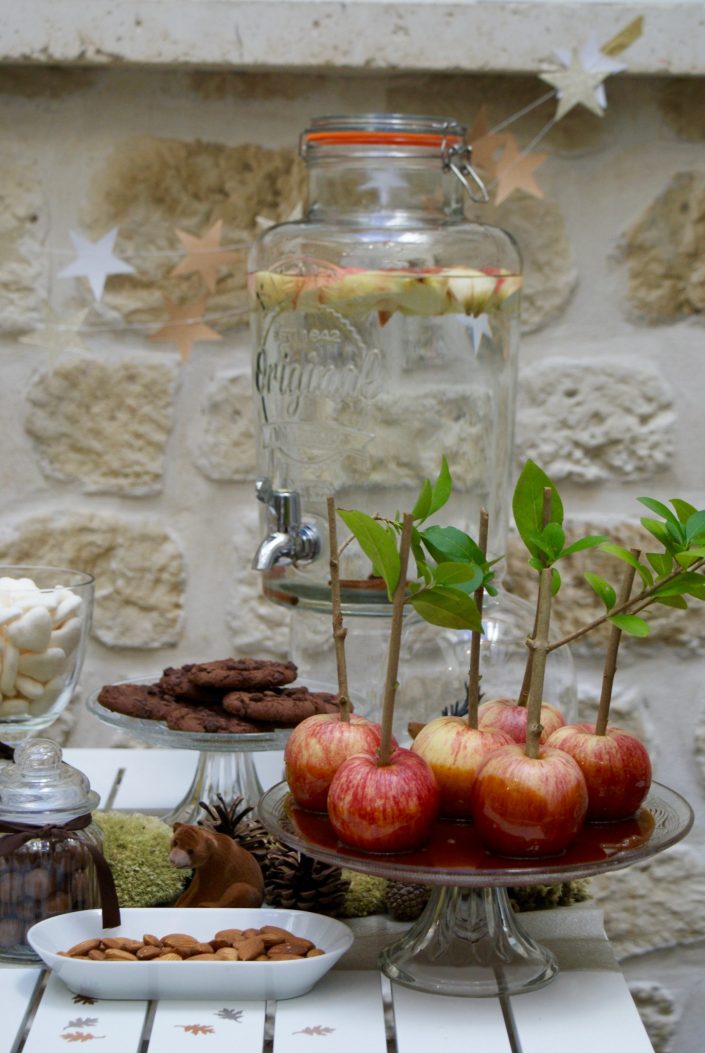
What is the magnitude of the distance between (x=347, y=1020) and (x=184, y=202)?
2.96ft

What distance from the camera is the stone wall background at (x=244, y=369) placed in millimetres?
1384

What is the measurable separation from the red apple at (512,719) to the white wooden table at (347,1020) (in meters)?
0.13

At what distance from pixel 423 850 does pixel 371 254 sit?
489 millimetres

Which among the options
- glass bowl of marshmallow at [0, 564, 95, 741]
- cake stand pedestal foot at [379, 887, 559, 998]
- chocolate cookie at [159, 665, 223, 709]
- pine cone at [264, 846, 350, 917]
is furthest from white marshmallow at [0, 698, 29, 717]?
cake stand pedestal foot at [379, 887, 559, 998]

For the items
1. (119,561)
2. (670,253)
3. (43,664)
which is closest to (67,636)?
(43,664)

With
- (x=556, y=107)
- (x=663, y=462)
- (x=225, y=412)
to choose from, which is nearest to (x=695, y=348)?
(x=663, y=462)

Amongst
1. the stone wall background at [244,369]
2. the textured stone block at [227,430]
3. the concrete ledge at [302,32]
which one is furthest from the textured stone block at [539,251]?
the textured stone block at [227,430]

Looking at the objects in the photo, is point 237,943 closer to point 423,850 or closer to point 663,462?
point 423,850

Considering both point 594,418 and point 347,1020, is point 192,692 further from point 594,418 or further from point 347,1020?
point 594,418

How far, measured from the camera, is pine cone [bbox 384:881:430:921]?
0.85 meters

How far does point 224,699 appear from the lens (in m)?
0.93

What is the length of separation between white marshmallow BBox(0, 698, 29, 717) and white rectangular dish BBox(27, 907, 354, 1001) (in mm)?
229

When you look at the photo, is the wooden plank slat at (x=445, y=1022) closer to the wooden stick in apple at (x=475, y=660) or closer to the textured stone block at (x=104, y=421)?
the wooden stick in apple at (x=475, y=660)

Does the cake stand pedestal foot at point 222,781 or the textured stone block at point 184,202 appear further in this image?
the textured stone block at point 184,202
